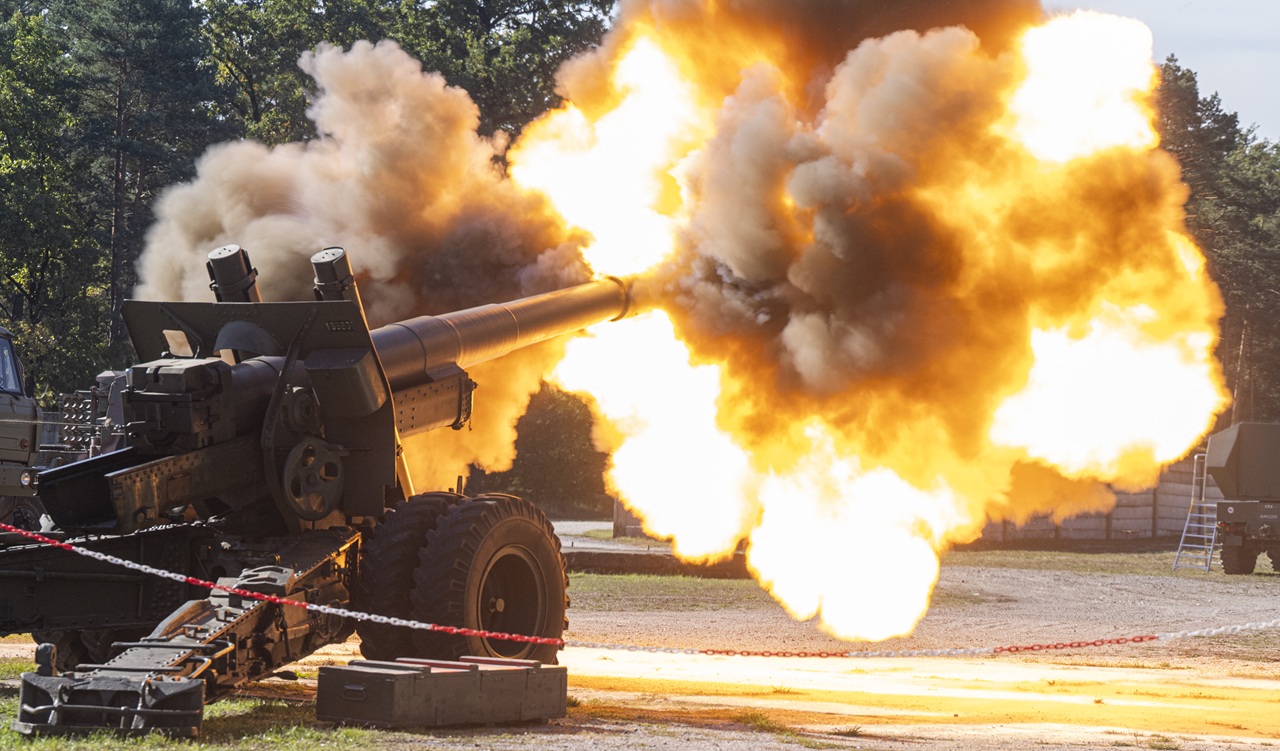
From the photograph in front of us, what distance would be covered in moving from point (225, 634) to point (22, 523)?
45.7ft

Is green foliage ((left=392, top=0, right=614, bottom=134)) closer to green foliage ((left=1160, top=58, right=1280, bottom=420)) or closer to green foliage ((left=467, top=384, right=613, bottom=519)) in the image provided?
green foliage ((left=467, top=384, right=613, bottom=519))

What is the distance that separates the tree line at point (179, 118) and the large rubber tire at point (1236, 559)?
13048 millimetres

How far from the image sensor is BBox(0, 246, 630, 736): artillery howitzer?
11.5 meters

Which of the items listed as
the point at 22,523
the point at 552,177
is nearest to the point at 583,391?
the point at 552,177

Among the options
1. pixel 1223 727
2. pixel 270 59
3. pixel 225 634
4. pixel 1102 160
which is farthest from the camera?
pixel 270 59

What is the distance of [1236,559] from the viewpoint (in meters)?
35.5

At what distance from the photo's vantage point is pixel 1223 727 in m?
12.5

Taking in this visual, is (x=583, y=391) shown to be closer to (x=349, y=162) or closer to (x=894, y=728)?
(x=349, y=162)

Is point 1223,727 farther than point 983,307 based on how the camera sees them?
No

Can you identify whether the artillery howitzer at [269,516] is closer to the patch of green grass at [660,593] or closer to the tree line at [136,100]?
the patch of green grass at [660,593]

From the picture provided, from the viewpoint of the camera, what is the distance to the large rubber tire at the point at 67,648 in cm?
1289

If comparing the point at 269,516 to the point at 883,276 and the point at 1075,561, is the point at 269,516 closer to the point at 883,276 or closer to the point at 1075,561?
the point at 883,276

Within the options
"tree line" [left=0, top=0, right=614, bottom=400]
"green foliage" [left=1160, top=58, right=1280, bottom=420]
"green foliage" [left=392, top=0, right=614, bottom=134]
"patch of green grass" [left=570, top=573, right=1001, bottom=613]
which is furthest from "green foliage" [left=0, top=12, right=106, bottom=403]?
"green foliage" [left=1160, top=58, right=1280, bottom=420]

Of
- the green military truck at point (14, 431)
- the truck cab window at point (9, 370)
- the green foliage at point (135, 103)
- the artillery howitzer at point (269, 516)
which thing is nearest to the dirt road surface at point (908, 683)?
the artillery howitzer at point (269, 516)
